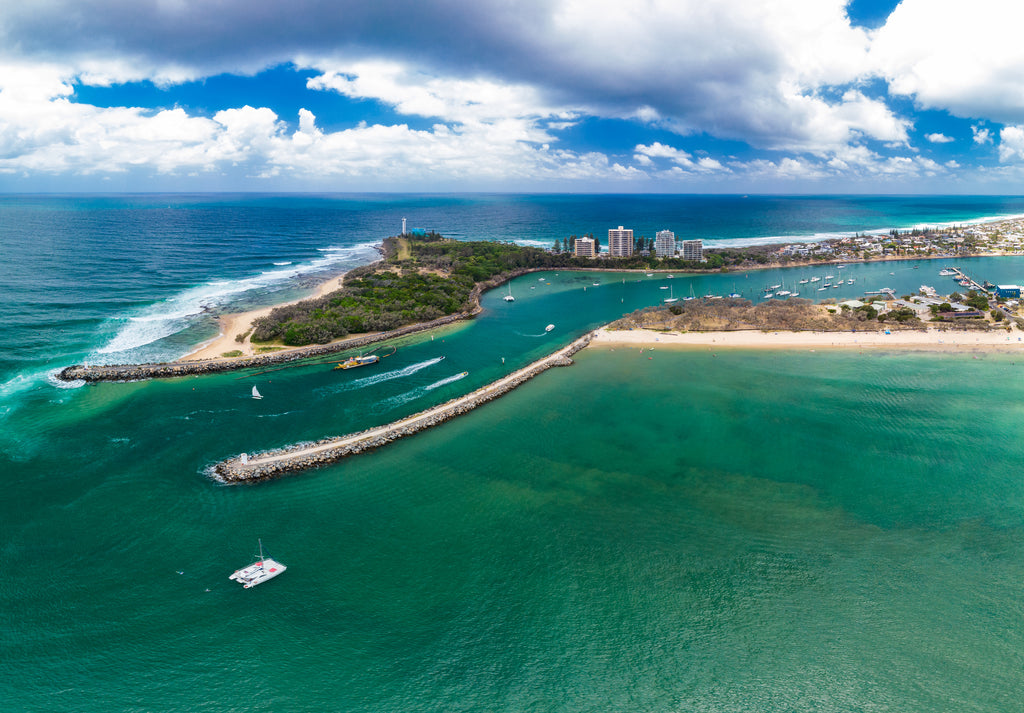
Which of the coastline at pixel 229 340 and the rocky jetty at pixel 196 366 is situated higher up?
the coastline at pixel 229 340

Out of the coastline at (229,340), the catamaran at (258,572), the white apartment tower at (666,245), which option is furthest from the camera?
the white apartment tower at (666,245)

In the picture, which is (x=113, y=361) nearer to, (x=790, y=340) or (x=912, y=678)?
(x=912, y=678)

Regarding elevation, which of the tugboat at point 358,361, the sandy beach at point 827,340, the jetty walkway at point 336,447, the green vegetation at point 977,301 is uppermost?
the green vegetation at point 977,301

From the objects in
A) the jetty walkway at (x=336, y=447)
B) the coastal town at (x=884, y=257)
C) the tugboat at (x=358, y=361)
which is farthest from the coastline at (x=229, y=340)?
the coastal town at (x=884, y=257)

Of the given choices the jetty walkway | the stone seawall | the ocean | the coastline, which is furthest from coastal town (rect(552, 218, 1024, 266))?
the jetty walkway

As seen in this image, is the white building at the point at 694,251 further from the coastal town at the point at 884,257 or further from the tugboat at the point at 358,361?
the tugboat at the point at 358,361

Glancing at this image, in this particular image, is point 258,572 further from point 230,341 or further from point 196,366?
point 230,341
